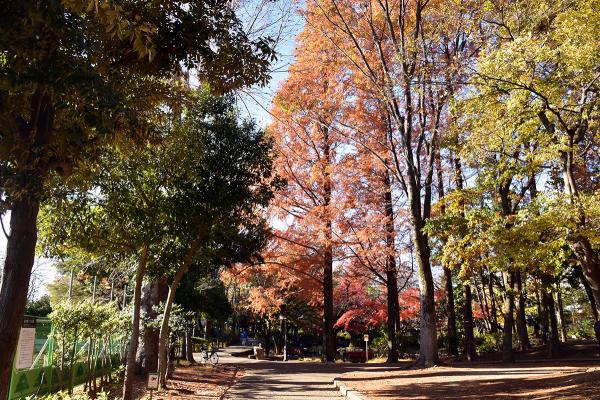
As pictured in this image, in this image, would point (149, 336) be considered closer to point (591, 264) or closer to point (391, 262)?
point (391, 262)

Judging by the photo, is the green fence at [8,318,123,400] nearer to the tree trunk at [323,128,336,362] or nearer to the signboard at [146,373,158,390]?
the signboard at [146,373,158,390]

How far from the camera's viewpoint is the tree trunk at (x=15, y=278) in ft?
15.4

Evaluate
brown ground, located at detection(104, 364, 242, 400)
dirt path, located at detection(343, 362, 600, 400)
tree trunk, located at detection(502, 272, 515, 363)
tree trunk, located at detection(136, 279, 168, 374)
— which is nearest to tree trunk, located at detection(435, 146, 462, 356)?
tree trunk, located at detection(502, 272, 515, 363)

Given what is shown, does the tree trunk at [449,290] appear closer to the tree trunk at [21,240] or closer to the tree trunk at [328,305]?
the tree trunk at [328,305]

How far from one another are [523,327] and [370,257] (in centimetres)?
890

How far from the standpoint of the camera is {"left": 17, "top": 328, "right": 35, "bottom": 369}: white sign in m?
7.40

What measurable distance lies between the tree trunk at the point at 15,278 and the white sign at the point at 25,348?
297 centimetres

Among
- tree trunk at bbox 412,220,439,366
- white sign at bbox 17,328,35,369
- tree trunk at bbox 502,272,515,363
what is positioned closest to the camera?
white sign at bbox 17,328,35,369

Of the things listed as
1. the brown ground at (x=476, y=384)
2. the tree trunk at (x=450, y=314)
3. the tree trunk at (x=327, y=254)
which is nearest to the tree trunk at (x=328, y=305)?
the tree trunk at (x=327, y=254)

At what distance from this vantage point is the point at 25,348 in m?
7.56

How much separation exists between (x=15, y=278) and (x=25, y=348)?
344cm

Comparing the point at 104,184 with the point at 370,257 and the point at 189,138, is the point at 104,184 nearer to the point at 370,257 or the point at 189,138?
the point at 189,138

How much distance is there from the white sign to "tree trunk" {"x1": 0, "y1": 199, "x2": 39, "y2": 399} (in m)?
2.97

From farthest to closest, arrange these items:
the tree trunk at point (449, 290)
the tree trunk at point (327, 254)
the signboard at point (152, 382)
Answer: the tree trunk at point (327, 254) < the tree trunk at point (449, 290) < the signboard at point (152, 382)
